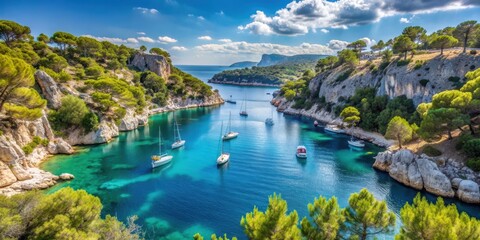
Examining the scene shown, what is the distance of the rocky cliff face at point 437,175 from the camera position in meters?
27.0

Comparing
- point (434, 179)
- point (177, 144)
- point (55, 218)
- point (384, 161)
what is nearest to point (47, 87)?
point (177, 144)

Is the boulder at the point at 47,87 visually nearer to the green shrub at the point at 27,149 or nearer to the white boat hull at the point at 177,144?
the green shrub at the point at 27,149

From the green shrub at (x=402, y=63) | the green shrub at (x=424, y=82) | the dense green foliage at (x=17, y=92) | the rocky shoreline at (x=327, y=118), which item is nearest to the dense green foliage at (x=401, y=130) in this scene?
the rocky shoreline at (x=327, y=118)

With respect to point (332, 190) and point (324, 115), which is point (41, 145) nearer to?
point (332, 190)

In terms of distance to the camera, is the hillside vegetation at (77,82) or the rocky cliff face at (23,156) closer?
the rocky cliff face at (23,156)

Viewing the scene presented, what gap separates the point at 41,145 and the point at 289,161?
3601cm

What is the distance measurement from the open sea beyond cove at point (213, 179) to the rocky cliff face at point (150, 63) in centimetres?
4722

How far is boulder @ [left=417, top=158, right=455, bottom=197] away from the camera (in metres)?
27.9

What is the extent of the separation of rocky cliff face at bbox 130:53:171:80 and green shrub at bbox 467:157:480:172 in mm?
89676

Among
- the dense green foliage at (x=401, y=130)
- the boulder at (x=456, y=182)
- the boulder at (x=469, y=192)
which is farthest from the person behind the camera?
the dense green foliage at (x=401, y=130)

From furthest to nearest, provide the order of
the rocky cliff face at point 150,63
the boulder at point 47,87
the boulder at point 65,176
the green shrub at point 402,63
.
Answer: the rocky cliff face at point 150,63 < the green shrub at point 402,63 < the boulder at point 47,87 < the boulder at point 65,176

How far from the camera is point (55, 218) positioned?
1290 cm

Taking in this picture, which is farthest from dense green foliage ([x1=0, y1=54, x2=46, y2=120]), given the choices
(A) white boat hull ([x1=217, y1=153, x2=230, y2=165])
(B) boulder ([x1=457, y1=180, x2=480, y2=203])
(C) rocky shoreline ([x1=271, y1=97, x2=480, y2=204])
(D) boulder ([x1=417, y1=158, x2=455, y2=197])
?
(B) boulder ([x1=457, y1=180, x2=480, y2=203])

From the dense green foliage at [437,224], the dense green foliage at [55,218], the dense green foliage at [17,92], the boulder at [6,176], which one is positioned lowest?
the boulder at [6,176]
